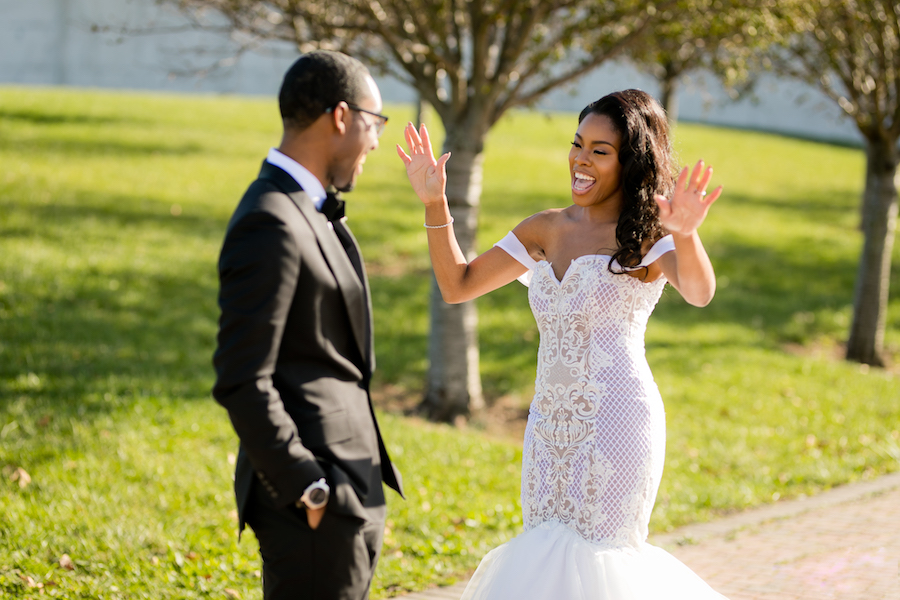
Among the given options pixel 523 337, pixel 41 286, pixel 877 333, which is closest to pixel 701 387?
pixel 523 337

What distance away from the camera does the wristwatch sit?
236 cm

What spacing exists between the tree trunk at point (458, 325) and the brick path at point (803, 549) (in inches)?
112

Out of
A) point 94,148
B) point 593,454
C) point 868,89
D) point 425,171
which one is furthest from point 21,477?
point 94,148

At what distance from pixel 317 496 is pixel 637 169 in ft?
5.62

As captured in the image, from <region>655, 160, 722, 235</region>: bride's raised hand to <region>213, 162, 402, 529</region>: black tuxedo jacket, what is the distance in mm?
1024

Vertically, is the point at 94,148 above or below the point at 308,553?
above

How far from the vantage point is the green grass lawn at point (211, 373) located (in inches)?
206

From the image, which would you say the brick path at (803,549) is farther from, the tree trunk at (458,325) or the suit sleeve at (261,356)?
the tree trunk at (458,325)

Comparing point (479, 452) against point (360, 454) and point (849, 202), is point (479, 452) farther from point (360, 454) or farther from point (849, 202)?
point (849, 202)

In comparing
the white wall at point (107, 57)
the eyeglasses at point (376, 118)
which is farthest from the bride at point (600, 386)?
the white wall at point (107, 57)

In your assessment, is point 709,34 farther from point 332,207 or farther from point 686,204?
point 332,207

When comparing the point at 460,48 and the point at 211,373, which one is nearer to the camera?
the point at 460,48

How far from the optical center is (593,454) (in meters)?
3.15

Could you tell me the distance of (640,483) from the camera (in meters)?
3.16
